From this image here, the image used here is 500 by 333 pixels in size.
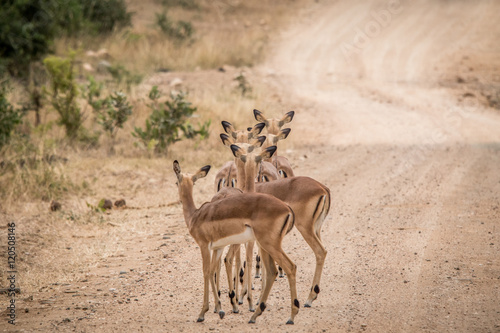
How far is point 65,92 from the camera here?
44.3 feet

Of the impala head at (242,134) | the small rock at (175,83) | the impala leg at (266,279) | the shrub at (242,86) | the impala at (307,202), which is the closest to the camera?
the impala leg at (266,279)

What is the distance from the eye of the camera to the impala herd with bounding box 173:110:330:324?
566 cm

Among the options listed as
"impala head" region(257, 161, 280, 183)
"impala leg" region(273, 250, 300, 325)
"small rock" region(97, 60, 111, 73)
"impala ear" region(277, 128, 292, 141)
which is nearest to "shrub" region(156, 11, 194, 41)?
"small rock" region(97, 60, 111, 73)

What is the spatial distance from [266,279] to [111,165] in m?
7.01

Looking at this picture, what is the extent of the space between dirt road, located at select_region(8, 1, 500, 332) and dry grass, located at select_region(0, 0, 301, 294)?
11.3 inches

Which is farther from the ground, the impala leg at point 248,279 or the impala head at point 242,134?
the impala head at point 242,134

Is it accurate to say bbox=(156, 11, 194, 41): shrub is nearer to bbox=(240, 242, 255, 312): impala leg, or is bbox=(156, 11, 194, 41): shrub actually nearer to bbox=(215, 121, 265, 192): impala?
bbox=(215, 121, 265, 192): impala

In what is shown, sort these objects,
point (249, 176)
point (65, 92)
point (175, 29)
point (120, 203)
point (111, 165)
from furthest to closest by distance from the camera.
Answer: point (175, 29), point (65, 92), point (111, 165), point (120, 203), point (249, 176)

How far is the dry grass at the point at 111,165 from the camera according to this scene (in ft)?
27.9

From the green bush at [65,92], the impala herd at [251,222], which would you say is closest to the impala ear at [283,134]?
the impala herd at [251,222]

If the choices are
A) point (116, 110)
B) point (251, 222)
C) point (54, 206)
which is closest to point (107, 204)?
point (54, 206)

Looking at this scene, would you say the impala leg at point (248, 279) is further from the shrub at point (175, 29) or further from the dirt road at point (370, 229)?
the shrub at point (175, 29)

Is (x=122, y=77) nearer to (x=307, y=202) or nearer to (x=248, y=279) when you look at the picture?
(x=307, y=202)

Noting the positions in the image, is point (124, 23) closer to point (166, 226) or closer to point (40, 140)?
point (40, 140)
